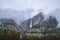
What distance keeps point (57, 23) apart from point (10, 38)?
27.7 metres

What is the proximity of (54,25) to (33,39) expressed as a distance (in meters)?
25.1

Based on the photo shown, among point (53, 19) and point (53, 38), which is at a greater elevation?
point (53, 19)

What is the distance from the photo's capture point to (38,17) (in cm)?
6412

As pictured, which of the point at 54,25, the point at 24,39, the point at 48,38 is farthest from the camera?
the point at 54,25

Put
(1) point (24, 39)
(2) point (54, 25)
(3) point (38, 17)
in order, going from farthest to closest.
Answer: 1. (3) point (38, 17)
2. (2) point (54, 25)
3. (1) point (24, 39)

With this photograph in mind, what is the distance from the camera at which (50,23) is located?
146 feet

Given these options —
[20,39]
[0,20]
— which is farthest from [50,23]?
[20,39]

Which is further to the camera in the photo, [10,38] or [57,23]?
[57,23]

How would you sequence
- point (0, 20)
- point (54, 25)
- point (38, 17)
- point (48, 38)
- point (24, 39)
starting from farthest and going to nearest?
1. point (38, 17)
2. point (0, 20)
3. point (54, 25)
4. point (24, 39)
5. point (48, 38)

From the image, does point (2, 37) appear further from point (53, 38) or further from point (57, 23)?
point (57, 23)

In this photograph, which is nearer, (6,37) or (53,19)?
(6,37)

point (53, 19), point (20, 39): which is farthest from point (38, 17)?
point (20, 39)

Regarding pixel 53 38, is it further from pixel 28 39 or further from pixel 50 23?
pixel 50 23

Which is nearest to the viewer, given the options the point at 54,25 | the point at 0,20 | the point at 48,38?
the point at 48,38
